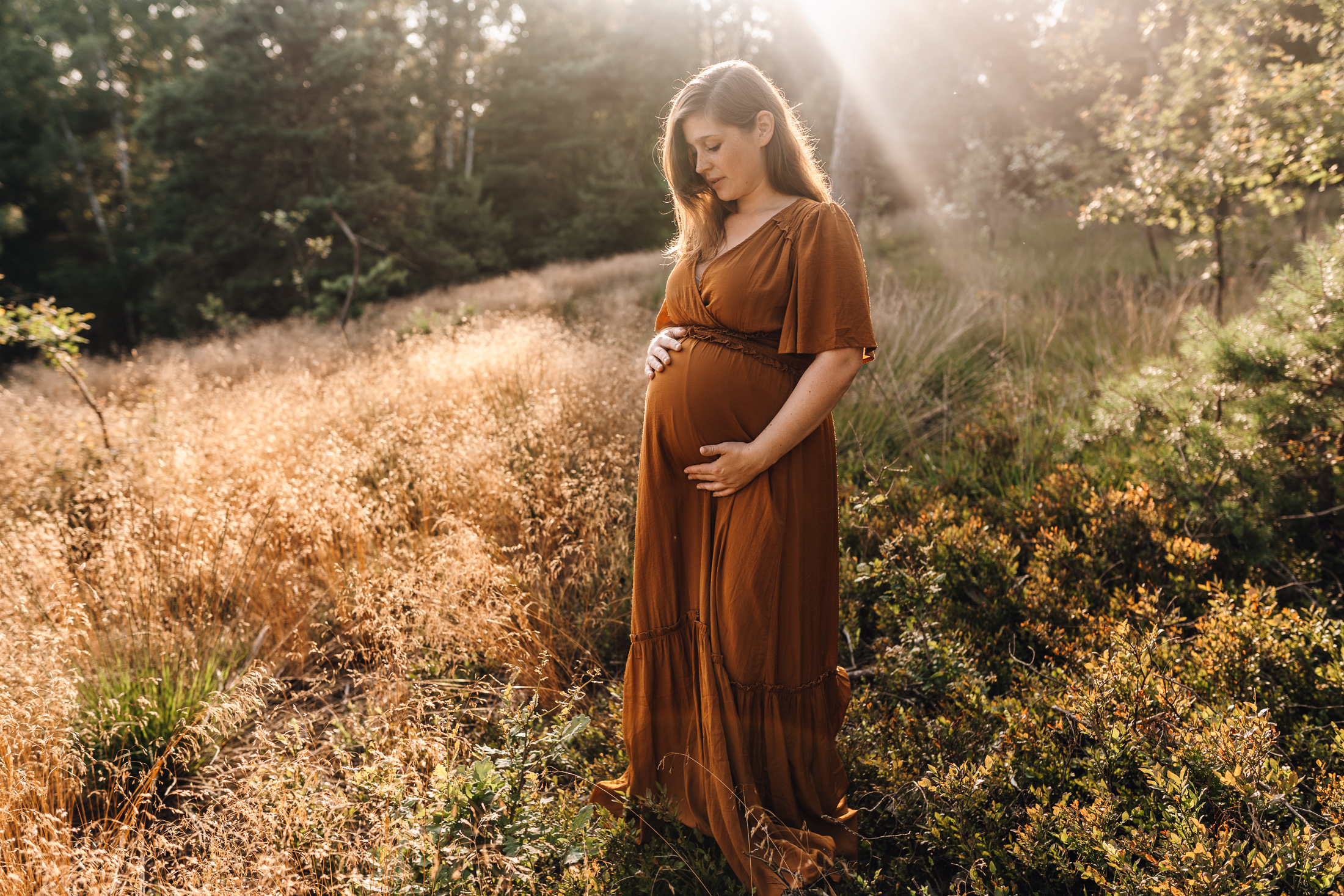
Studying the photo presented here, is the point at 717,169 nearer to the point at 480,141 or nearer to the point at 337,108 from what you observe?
the point at 337,108

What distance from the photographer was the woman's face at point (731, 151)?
1.72m

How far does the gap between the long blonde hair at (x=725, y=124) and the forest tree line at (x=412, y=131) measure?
6905 millimetres

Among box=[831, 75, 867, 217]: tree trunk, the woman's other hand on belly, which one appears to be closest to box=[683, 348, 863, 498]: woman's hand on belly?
the woman's other hand on belly

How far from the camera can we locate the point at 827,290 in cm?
160

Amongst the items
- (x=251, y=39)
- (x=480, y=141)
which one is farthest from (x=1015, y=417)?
(x=480, y=141)

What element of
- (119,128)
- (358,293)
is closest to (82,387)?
(358,293)

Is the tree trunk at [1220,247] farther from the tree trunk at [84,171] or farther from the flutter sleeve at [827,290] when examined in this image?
the tree trunk at [84,171]

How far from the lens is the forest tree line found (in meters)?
14.7

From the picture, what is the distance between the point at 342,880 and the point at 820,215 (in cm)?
222

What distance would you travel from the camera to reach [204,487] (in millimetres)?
3920

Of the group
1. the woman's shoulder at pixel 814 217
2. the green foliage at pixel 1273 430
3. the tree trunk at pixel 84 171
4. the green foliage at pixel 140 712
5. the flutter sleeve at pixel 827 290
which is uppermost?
the tree trunk at pixel 84 171

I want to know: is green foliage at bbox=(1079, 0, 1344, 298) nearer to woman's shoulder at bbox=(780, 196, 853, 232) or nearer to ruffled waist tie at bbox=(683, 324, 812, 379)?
woman's shoulder at bbox=(780, 196, 853, 232)

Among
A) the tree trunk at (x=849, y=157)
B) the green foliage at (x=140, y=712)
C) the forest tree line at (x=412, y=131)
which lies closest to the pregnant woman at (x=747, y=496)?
the green foliage at (x=140, y=712)

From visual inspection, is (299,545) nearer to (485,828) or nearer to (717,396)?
(485,828)
